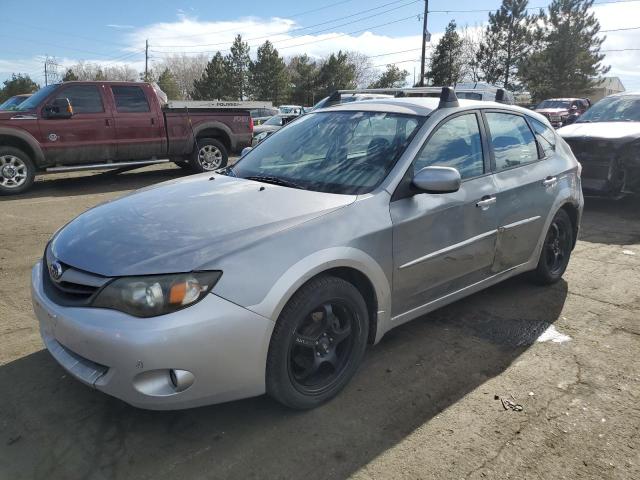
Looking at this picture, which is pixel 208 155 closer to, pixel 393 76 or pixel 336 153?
pixel 336 153

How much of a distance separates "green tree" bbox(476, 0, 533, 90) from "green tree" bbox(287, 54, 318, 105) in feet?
59.0

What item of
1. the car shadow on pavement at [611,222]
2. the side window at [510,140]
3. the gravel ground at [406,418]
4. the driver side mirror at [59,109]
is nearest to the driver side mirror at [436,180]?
the side window at [510,140]

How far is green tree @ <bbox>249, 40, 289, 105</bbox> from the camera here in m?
55.8

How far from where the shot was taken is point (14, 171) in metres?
8.88

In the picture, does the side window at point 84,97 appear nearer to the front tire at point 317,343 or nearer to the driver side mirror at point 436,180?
the driver side mirror at point 436,180

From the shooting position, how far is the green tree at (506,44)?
166 ft

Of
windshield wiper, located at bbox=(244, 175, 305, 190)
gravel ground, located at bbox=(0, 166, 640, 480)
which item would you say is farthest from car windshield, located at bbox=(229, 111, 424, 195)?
gravel ground, located at bbox=(0, 166, 640, 480)

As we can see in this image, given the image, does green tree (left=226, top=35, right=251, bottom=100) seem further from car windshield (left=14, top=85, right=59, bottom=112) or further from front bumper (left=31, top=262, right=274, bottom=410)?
front bumper (left=31, top=262, right=274, bottom=410)

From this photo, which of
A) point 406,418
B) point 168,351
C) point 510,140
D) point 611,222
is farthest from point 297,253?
point 611,222

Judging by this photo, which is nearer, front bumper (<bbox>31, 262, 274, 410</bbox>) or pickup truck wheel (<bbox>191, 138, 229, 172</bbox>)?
front bumper (<bbox>31, 262, 274, 410</bbox>)

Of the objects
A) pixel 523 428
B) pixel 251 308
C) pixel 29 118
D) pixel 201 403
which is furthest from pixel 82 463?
pixel 29 118

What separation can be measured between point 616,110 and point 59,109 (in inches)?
390

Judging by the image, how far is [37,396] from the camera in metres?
2.88

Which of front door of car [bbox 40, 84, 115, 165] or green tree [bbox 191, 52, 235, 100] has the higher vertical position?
green tree [bbox 191, 52, 235, 100]
